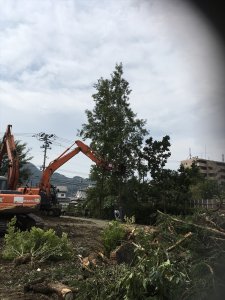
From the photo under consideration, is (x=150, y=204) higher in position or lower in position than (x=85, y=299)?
higher

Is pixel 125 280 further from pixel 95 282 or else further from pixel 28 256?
pixel 28 256

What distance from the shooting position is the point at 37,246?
8.19 m

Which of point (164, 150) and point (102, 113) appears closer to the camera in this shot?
point (164, 150)

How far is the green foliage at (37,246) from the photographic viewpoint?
7.83 m

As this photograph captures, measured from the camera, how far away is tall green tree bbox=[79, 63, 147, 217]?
30375 mm

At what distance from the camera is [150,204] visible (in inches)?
1163

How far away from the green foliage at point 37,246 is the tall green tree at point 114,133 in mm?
21306

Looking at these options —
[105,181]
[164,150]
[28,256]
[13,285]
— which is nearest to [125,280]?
[13,285]

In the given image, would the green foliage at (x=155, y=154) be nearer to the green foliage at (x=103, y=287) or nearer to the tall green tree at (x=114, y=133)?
the tall green tree at (x=114, y=133)

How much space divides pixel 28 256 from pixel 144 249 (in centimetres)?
353

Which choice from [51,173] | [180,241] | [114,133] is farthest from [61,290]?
[114,133]

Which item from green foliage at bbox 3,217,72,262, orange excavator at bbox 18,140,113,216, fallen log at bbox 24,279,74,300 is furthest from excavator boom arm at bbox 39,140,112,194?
fallen log at bbox 24,279,74,300

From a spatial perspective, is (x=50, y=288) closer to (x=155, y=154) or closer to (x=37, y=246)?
(x=37, y=246)

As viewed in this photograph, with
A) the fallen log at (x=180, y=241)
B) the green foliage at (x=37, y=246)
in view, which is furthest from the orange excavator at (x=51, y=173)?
the fallen log at (x=180, y=241)
